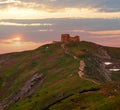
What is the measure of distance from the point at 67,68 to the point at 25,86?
24.0 meters

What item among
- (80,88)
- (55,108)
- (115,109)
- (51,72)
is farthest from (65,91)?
(51,72)

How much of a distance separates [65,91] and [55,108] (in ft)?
92.9

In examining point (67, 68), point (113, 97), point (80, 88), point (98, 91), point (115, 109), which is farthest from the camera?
point (67, 68)

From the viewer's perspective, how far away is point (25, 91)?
188m

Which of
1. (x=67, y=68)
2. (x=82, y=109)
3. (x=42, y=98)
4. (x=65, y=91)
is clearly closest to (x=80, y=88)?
(x=65, y=91)

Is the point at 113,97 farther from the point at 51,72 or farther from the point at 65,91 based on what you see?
the point at 51,72

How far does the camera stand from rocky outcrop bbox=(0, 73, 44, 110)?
184 meters

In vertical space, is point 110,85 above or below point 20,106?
above

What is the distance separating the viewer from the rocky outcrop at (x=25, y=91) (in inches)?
7224

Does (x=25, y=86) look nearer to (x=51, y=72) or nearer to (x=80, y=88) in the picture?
(x=51, y=72)

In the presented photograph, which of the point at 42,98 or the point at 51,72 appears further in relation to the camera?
the point at 51,72

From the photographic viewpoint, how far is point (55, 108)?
107 meters

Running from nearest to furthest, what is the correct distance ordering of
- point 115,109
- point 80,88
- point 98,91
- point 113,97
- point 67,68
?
point 115,109, point 113,97, point 98,91, point 80,88, point 67,68

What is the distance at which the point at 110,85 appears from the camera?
117 m
